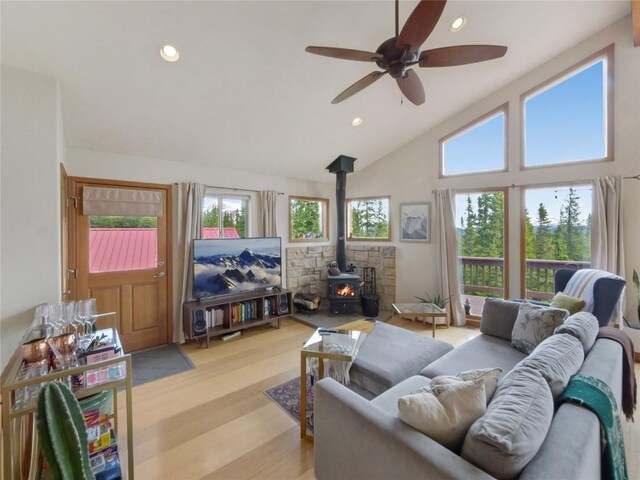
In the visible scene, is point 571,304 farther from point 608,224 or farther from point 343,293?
point 343,293

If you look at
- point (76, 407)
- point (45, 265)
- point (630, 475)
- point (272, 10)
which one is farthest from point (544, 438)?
point (45, 265)

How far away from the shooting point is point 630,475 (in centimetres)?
169

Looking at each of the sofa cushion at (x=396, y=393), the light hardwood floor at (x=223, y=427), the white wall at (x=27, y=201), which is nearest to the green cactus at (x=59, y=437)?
the light hardwood floor at (x=223, y=427)

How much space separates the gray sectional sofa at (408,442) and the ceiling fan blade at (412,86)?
218 cm

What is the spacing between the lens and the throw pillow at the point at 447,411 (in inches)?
43.3

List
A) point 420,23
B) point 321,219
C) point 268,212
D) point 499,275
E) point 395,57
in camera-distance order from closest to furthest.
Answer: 1. point 420,23
2. point 395,57
3. point 499,275
4. point 268,212
5. point 321,219

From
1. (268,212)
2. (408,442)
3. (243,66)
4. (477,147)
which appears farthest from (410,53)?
(268,212)

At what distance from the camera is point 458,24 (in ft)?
8.80

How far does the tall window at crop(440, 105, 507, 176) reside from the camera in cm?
406

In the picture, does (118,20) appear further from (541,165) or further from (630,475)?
(541,165)

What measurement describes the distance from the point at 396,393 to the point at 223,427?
4.32ft

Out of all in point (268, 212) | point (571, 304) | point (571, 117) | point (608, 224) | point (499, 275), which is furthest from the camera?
point (268, 212)

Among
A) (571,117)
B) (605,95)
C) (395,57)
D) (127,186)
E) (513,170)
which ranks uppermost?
(605,95)

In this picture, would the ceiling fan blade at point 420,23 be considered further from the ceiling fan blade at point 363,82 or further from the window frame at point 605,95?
the window frame at point 605,95
